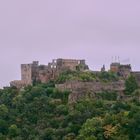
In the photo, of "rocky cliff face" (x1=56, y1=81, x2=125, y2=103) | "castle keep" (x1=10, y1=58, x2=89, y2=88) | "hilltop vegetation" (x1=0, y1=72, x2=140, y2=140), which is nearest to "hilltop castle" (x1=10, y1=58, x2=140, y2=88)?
"castle keep" (x1=10, y1=58, x2=89, y2=88)

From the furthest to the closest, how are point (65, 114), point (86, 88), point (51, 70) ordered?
1. point (51, 70)
2. point (86, 88)
3. point (65, 114)

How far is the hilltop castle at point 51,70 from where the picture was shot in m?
119

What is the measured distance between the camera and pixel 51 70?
11931cm

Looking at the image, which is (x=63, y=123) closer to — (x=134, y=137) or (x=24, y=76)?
(x=134, y=137)

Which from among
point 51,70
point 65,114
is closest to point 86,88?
A: point 65,114

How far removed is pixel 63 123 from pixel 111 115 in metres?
4.24

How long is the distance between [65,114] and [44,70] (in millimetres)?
11883

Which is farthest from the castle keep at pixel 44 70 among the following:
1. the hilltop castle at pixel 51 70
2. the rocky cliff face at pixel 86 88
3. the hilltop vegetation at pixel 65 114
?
the rocky cliff face at pixel 86 88

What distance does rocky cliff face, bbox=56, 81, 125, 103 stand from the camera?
370ft

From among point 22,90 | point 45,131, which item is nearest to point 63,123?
point 45,131

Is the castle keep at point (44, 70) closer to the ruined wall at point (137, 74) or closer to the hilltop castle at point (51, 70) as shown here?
the hilltop castle at point (51, 70)

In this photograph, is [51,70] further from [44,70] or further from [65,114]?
[65,114]

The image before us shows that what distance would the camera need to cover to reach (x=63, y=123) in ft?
349

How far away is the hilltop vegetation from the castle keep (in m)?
1.82
